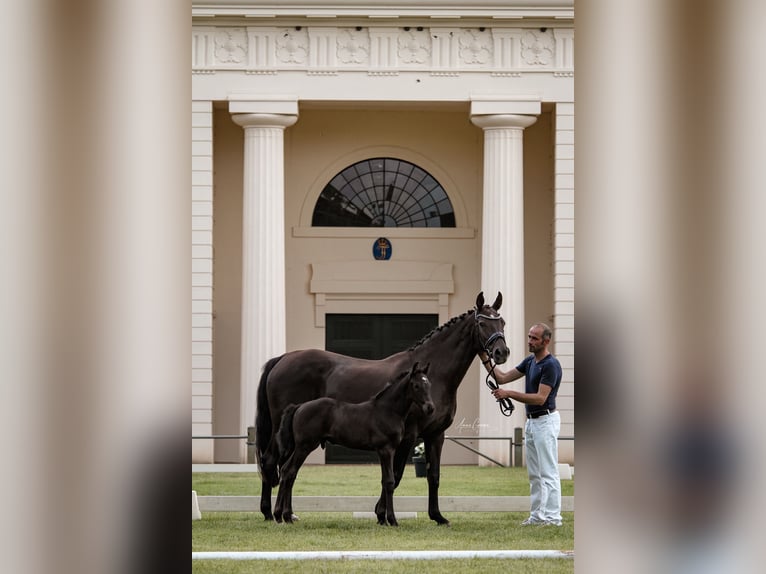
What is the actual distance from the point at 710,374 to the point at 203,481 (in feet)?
64.3

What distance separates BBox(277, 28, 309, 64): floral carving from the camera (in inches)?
1206

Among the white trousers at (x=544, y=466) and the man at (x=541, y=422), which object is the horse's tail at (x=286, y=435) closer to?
the man at (x=541, y=422)

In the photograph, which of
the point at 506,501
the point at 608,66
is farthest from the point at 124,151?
the point at 506,501

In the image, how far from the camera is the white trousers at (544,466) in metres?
12.7

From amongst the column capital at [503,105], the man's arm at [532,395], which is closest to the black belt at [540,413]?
the man's arm at [532,395]

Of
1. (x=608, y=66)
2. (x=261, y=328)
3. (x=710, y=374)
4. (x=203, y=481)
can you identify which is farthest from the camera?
(x=261, y=328)

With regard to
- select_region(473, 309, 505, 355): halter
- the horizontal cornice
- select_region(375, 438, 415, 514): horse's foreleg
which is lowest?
select_region(375, 438, 415, 514): horse's foreleg

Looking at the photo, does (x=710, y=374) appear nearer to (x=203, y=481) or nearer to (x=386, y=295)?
(x=203, y=481)

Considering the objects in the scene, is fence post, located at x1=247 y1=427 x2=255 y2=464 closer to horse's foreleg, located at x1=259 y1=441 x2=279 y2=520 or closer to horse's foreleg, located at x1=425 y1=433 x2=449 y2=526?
horse's foreleg, located at x1=259 y1=441 x2=279 y2=520

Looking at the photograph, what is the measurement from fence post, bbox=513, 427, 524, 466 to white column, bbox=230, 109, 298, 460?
590 cm

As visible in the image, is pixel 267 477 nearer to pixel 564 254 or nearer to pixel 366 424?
pixel 366 424

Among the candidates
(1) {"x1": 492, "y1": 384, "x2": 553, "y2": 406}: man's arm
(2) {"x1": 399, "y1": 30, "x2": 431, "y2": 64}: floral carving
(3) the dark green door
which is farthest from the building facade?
(1) {"x1": 492, "y1": 384, "x2": 553, "y2": 406}: man's arm

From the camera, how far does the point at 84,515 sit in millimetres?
2482

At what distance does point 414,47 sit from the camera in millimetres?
30766
